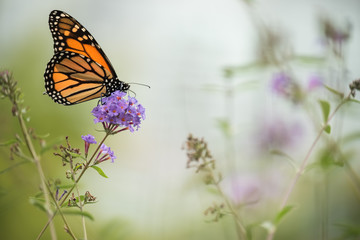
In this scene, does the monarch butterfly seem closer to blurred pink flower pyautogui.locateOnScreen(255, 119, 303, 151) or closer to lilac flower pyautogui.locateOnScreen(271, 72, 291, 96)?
lilac flower pyautogui.locateOnScreen(271, 72, 291, 96)

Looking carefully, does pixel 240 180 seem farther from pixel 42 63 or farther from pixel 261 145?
pixel 42 63

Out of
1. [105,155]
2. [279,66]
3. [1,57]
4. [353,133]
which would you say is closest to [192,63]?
[279,66]

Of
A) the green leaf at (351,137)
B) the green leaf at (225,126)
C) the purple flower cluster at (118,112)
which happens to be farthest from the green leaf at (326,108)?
the purple flower cluster at (118,112)

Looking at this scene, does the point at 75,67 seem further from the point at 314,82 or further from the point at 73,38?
the point at 314,82

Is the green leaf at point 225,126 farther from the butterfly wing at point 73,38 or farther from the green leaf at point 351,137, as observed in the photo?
the butterfly wing at point 73,38

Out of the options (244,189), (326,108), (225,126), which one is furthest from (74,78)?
(244,189)
